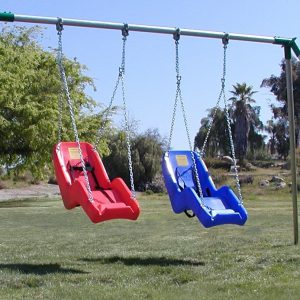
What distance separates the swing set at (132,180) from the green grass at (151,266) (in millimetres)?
652

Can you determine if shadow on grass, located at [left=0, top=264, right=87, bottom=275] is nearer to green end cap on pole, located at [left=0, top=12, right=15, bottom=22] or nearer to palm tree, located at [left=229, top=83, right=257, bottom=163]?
green end cap on pole, located at [left=0, top=12, right=15, bottom=22]

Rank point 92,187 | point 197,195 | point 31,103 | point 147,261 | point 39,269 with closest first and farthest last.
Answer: point 39,269 → point 147,261 → point 197,195 → point 92,187 → point 31,103

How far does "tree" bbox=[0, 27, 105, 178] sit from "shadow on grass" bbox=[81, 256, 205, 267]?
23501mm

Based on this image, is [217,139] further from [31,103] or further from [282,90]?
[31,103]

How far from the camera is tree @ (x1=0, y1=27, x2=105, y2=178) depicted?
33.0 meters

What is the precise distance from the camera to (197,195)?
31.1ft

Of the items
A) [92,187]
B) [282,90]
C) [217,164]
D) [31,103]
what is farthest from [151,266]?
[282,90]

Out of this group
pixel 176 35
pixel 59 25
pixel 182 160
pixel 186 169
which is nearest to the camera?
pixel 59 25

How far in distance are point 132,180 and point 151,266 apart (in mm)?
1281

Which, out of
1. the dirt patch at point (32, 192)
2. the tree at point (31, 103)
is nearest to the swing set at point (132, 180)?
the tree at point (31, 103)

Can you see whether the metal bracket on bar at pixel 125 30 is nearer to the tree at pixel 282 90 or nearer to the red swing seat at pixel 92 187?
the red swing seat at pixel 92 187

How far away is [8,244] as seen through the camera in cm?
1240

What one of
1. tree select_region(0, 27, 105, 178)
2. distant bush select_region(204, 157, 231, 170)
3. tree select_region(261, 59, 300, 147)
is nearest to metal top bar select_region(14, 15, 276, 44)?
tree select_region(0, 27, 105, 178)

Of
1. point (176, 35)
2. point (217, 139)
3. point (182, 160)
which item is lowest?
point (182, 160)
